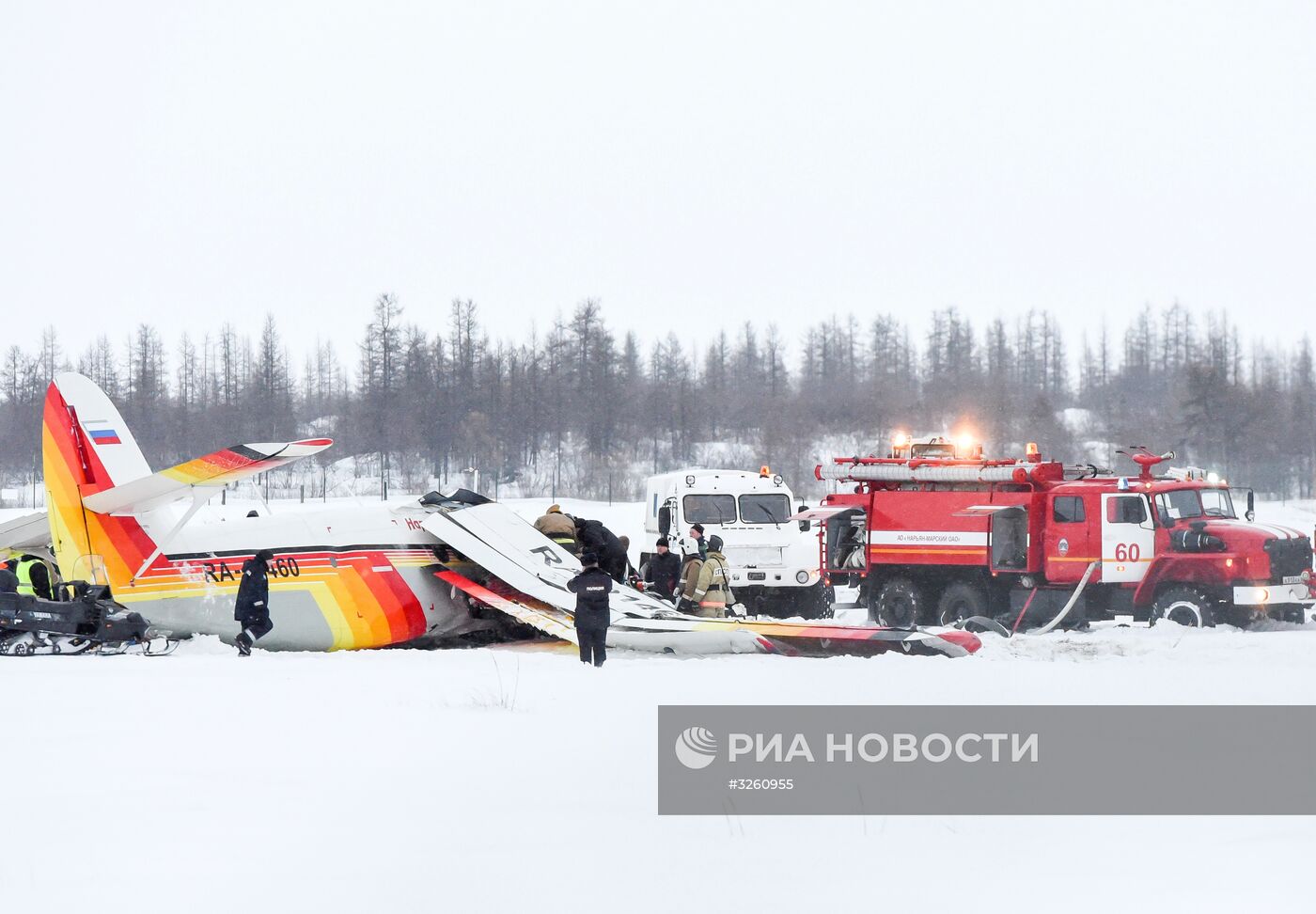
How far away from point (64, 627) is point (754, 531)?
10123 mm

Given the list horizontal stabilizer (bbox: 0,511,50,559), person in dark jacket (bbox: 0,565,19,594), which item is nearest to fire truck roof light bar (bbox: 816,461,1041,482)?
horizontal stabilizer (bbox: 0,511,50,559)

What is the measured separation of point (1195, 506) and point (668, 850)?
14342mm

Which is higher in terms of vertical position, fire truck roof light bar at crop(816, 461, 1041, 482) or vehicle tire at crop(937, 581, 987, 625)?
fire truck roof light bar at crop(816, 461, 1041, 482)

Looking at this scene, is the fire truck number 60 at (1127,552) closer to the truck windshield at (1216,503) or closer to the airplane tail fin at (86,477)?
the truck windshield at (1216,503)

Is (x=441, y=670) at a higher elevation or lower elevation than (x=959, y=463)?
lower

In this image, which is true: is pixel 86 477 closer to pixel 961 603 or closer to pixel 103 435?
pixel 103 435

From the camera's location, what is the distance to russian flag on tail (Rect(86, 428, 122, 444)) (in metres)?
17.1

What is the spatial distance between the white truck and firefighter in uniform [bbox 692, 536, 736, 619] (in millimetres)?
4366

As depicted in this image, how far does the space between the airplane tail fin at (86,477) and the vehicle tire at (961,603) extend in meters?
10.3

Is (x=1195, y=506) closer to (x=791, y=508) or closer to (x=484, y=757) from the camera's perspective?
(x=791, y=508)

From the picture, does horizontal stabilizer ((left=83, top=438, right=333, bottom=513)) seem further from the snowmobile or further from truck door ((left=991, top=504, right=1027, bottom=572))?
truck door ((left=991, top=504, right=1027, bottom=572))

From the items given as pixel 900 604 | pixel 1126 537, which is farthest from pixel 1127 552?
pixel 900 604

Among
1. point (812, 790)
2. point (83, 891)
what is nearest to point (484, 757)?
point (812, 790)

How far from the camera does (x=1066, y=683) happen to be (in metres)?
10.8
